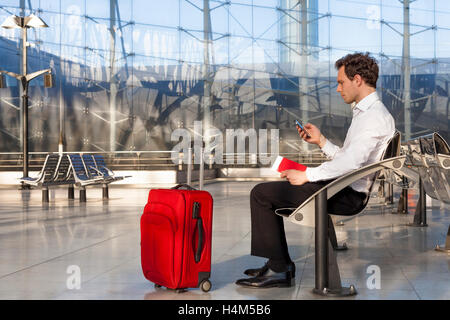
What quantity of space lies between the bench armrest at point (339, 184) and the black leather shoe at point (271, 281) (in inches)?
14.2

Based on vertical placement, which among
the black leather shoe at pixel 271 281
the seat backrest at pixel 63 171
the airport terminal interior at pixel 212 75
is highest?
the airport terminal interior at pixel 212 75

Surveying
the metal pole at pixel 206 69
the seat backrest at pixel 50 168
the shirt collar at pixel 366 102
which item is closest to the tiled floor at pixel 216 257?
the shirt collar at pixel 366 102

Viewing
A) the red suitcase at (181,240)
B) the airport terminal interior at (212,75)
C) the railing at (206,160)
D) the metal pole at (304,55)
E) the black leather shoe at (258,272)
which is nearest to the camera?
the red suitcase at (181,240)

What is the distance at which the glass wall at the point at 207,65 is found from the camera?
90.7ft

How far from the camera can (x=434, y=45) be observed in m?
27.7

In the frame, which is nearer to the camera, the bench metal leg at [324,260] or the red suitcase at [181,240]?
the bench metal leg at [324,260]

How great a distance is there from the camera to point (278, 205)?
3.52 meters

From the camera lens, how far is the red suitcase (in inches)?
134

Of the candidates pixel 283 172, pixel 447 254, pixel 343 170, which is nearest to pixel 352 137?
pixel 343 170

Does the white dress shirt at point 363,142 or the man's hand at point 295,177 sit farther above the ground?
the white dress shirt at point 363,142

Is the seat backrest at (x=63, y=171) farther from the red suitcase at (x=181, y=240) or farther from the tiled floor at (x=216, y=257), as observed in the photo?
the red suitcase at (x=181, y=240)

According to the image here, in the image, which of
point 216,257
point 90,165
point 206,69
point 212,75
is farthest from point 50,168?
point 206,69

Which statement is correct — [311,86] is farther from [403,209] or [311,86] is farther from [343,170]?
[343,170]

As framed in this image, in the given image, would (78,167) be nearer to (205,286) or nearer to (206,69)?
(205,286)
